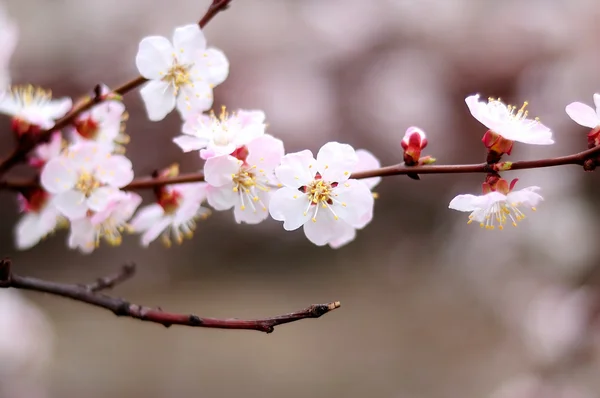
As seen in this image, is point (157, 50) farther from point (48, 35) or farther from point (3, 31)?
point (48, 35)

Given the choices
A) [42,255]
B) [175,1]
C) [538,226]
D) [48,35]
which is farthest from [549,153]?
[48,35]

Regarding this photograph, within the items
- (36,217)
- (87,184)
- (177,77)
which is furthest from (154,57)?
(36,217)

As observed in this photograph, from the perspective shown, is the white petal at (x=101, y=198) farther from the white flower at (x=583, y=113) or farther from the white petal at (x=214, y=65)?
the white flower at (x=583, y=113)

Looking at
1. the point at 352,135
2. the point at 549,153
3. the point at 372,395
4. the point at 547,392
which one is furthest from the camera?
the point at 352,135

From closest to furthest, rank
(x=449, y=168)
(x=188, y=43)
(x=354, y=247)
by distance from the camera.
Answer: (x=449, y=168) < (x=188, y=43) < (x=354, y=247)

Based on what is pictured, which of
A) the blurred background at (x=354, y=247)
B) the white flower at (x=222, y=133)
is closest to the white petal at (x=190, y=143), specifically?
the white flower at (x=222, y=133)

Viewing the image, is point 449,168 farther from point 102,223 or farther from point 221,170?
point 102,223
